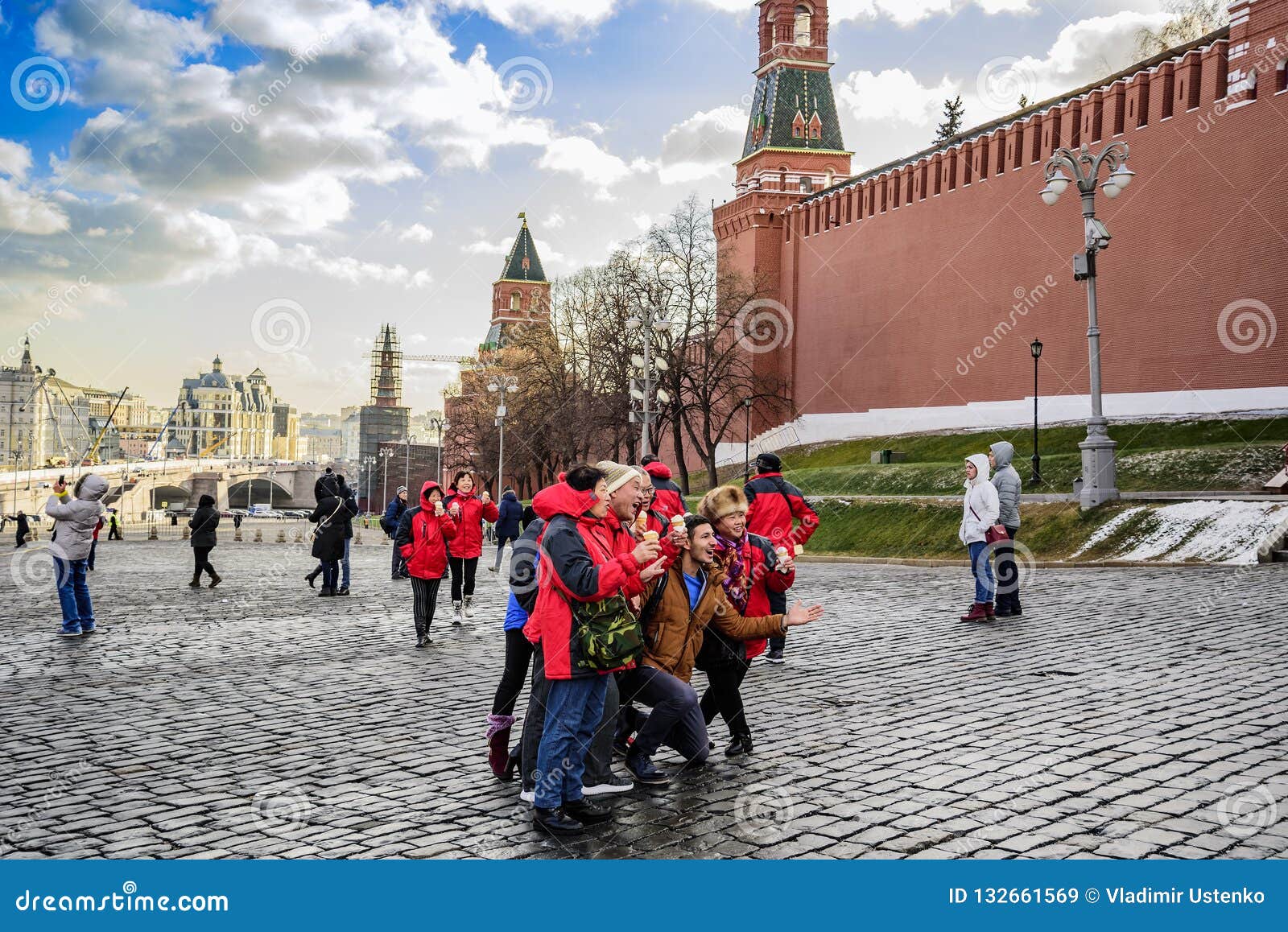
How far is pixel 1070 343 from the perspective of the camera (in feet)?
105

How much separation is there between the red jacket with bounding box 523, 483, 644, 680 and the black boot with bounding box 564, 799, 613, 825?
1.67ft

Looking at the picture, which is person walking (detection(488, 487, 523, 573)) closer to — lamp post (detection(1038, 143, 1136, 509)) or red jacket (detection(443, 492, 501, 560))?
red jacket (detection(443, 492, 501, 560))

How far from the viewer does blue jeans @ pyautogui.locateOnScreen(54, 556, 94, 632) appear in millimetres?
10375

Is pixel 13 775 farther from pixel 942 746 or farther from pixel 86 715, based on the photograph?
pixel 942 746

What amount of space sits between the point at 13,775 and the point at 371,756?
64.2 inches

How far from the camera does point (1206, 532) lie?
15758mm

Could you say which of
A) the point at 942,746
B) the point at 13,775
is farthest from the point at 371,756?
the point at 942,746

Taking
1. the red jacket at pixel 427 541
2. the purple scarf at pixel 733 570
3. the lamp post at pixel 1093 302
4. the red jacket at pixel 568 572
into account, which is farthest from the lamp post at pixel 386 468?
the red jacket at pixel 568 572

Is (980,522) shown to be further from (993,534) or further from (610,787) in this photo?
(610,787)

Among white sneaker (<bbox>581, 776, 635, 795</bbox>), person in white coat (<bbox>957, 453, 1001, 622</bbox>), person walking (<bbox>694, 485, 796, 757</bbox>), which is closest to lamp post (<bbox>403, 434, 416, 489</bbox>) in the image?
person in white coat (<bbox>957, 453, 1001, 622</bbox>)

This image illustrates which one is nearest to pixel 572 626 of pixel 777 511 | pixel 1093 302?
pixel 777 511

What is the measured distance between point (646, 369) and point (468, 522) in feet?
56.0

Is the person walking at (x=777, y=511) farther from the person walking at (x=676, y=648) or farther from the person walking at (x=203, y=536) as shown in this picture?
the person walking at (x=203, y=536)

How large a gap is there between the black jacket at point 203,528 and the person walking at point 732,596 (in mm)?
11897
